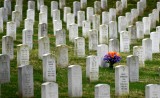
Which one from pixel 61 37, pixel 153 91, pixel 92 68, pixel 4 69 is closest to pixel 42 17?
pixel 61 37

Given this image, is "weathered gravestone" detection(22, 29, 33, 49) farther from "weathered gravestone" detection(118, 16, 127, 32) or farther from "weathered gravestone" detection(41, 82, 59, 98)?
"weathered gravestone" detection(41, 82, 59, 98)

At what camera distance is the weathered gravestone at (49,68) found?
16906mm

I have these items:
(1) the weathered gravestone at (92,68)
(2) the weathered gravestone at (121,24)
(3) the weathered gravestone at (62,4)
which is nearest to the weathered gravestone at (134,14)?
(2) the weathered gravestone at (121,24)

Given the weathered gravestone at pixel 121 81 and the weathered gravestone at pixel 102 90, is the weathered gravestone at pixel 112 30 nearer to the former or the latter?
the weathered gravestone at pixel 121 81

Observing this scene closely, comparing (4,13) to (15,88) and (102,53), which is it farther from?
(15,88)

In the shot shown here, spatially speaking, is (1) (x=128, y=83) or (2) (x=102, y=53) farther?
(2) (x=102, y=53)

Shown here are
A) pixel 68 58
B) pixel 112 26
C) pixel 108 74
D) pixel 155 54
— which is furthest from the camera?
pixel 112 26

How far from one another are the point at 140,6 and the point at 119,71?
1452 cm

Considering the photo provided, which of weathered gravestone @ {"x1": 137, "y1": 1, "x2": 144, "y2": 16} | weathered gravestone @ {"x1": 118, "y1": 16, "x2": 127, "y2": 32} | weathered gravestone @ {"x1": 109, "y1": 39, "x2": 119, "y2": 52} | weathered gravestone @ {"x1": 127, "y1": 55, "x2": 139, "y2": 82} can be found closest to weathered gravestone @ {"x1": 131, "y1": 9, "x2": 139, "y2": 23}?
weathered gravestone @ {"x1": 137, "y1": 1, "x2": 144, "y2": 16}

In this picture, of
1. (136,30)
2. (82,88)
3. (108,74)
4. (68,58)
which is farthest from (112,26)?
(82,88)

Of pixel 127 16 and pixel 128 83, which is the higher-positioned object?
pixel 127 16

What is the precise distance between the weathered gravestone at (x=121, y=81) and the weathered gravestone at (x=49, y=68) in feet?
6.37

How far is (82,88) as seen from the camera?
1652 cm

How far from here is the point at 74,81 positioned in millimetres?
15820
